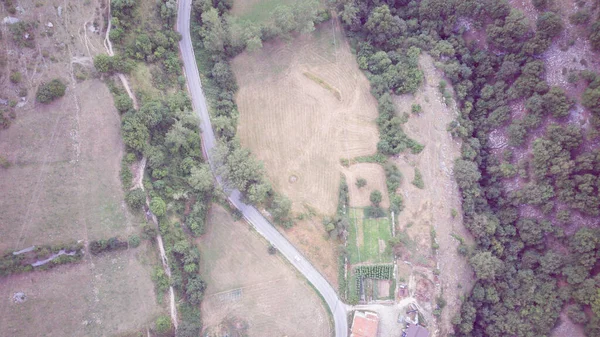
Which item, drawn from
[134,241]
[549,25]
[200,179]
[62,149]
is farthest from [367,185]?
[62,149]

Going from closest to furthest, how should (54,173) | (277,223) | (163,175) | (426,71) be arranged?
(54,173) < (163,175) < (277,223) < (426,71)

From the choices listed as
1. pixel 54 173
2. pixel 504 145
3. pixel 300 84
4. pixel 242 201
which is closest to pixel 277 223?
pixel 242 201

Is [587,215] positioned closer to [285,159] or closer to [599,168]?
[599,168]

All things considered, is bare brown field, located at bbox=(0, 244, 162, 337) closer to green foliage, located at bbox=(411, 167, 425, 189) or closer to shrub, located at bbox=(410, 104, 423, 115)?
green foliage, located at bbox=(411, 167, 425, 189)

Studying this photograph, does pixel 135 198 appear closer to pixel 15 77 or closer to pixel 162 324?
pixel 162 324

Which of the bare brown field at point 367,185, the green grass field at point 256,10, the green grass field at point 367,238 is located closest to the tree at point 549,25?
the bare brown field at point 367,185

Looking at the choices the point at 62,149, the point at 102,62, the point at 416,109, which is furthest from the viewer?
the point at 416,109
